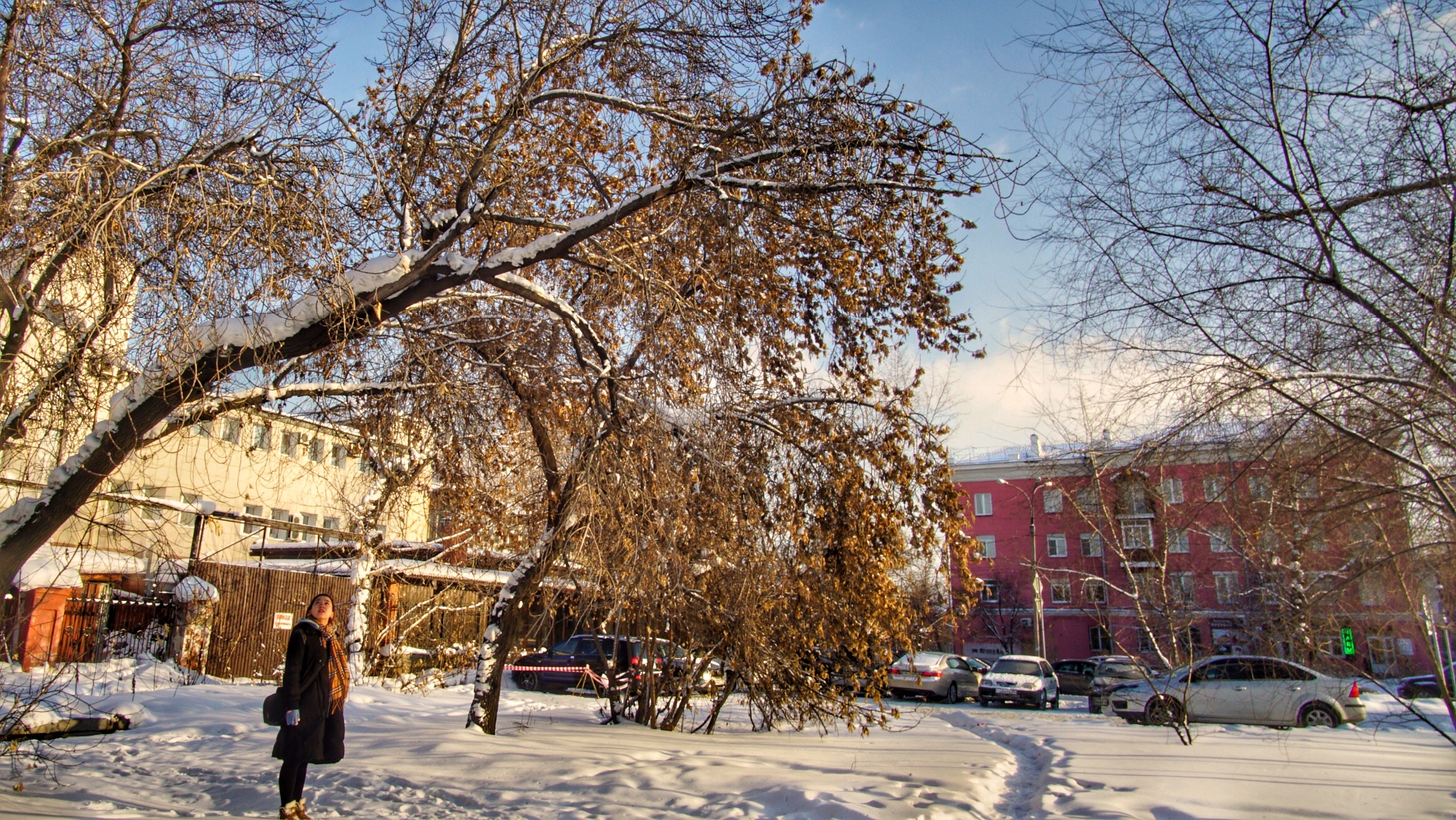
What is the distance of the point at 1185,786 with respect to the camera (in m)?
8.16

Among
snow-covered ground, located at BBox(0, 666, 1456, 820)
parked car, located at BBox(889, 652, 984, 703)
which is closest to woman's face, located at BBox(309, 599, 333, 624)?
snow-covered ground, located at BBox(0, 666, 1456, 820)

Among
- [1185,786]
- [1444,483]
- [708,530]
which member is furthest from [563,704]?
[1444,483]

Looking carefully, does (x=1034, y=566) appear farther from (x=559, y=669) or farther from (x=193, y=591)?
(x=193, y=591)

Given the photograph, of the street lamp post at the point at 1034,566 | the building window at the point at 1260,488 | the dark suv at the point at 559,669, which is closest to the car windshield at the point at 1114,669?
the street lamp post at the point at 1034,566

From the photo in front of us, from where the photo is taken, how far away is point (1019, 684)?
25266 mm

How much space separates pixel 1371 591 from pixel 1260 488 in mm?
1938

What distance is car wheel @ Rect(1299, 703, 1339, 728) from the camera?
16.2m

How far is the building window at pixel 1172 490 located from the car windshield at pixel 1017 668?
65.7ft

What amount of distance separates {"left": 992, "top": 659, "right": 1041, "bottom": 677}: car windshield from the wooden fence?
18.1 m

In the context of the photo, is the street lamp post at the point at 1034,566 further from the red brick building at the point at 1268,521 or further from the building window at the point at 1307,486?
the building window at the point at 1307,486

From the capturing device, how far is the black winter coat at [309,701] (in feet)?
20.1

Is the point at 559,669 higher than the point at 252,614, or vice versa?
the point at 252,614

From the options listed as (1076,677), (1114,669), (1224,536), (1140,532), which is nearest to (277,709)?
(1224,536)

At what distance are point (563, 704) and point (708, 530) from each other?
936 centimetres
